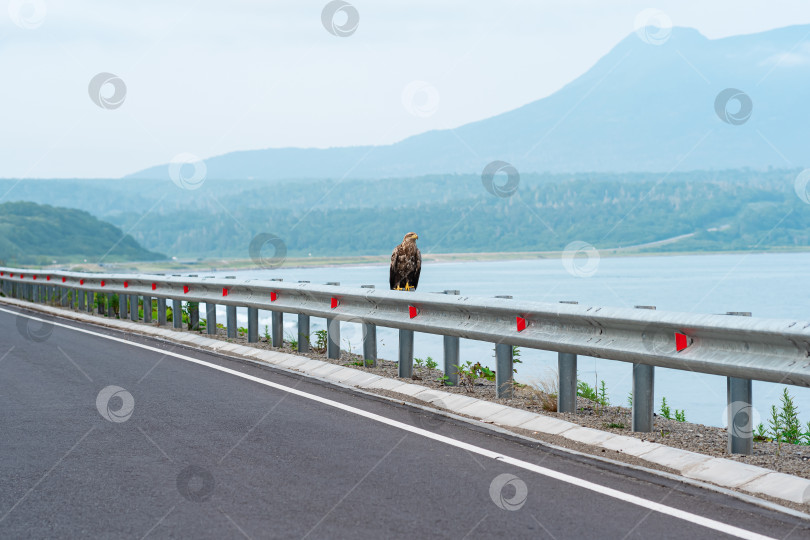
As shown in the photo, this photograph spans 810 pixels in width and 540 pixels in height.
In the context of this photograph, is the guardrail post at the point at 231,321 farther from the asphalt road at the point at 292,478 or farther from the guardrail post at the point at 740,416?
the guardrail post at the point at 740,416

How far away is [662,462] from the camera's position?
6.83m

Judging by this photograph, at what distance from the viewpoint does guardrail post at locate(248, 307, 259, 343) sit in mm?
14193

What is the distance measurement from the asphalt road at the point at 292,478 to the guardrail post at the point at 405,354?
3.96 ft

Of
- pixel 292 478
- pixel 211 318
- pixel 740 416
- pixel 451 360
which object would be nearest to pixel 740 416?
pixel 740 416

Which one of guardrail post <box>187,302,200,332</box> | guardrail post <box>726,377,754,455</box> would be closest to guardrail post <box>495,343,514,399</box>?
guardrail post <box>726,377,754,455</box>

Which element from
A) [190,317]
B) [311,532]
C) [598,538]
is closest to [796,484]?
[598,538]

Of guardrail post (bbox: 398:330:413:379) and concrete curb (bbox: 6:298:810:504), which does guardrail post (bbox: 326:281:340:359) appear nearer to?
concrete curb (bbox: 6:298:810:504)

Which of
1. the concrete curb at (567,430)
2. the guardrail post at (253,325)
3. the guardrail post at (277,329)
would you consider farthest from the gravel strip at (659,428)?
the guardrail post at (253,325)

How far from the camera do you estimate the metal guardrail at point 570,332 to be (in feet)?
22.3

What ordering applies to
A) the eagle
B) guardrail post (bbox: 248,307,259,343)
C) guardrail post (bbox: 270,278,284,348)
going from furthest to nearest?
guardrail post (bbox: 248,307,259,343) → guardrail post (bbox: 270,278,284,348) → the eagle

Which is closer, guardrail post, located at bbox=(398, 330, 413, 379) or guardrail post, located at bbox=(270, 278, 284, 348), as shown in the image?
guardrail post, located at bbox=(398, 330, 413, 379)

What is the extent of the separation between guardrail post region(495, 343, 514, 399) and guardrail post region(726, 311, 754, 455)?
2.59 metres

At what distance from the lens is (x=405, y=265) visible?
42.9 ft

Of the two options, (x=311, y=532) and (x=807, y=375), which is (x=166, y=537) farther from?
(x=807, y=375)
